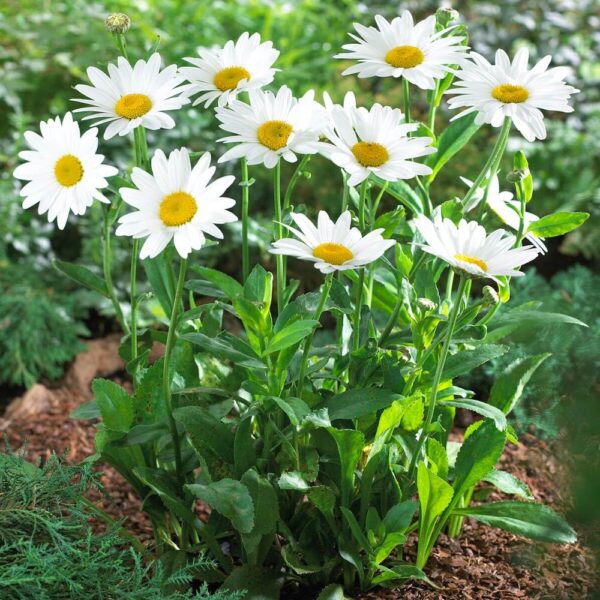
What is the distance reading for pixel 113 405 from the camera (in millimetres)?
1609

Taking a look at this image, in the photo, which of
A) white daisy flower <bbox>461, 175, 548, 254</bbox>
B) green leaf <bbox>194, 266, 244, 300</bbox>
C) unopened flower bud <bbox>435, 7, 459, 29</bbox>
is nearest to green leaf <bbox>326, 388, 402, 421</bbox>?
green leaf <bbox>194, 266, 244, 300</bbox>

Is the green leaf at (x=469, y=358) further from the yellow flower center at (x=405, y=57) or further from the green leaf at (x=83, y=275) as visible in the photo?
the green leaf at (x=83, y=275)

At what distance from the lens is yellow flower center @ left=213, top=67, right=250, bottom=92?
1424 millimetres

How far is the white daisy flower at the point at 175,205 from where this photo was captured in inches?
48.1

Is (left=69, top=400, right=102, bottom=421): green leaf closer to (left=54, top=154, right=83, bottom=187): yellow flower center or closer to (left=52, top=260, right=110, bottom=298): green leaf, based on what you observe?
(left=52, top=260, right=110, bottom=298): green leaf

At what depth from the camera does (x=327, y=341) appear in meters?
2.62

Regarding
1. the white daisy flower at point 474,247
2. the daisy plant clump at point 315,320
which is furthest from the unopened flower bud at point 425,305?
the white daisy flower at point 474,247

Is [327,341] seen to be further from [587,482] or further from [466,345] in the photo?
[587,482]

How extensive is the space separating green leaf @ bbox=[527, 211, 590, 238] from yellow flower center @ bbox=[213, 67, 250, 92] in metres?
0.55

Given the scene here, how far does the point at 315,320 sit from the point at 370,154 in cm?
26

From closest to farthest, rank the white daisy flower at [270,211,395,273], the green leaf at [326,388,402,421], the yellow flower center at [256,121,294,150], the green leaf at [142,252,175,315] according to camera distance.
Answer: the white daisy flower at [270,211,395,273] → the yellow flower center at [256,121,294,150] → the green leaf at [326,388,402,421] → the green leaf at [142,252,175,315]

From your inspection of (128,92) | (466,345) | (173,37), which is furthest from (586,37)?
(128,92)

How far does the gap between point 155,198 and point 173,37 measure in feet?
8.90

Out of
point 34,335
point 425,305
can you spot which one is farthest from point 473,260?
point 34,335
